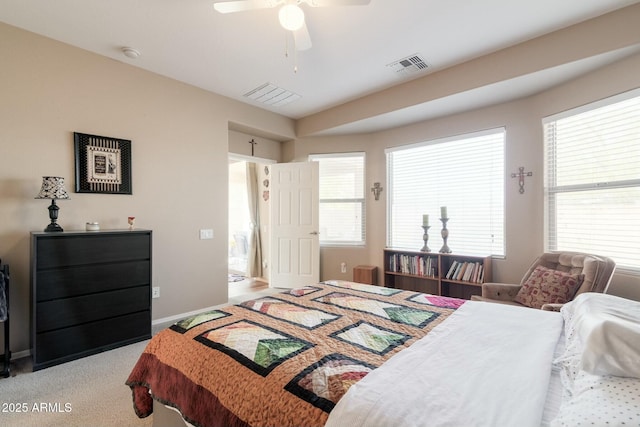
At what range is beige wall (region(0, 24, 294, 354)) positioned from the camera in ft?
8.09

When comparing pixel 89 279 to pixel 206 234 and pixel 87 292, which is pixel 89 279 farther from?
pixel 206 234

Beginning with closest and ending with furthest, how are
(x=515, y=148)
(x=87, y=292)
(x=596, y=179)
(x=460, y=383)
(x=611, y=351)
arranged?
(x=611, y=351)
(x=460, y=383)
(x=87, y=292)
(x=596, y=179)
(x=515, y=148)

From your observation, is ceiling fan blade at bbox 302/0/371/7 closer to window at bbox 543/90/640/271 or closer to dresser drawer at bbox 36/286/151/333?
window at bbox 543/90/640/271

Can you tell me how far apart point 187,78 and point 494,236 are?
4.04m

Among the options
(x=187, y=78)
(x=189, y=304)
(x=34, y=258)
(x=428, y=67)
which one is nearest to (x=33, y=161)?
(x=34, y=258)

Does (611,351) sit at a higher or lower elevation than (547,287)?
higher

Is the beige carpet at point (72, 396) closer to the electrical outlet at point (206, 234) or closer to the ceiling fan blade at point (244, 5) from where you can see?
the electrical outlet at point (206, 234)

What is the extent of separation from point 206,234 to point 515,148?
12.4 feet

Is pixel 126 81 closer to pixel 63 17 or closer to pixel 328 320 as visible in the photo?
pixel 63 17

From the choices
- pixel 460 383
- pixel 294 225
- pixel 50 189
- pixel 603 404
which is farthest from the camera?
pixel 294 225

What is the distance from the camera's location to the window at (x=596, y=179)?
8.11 feet

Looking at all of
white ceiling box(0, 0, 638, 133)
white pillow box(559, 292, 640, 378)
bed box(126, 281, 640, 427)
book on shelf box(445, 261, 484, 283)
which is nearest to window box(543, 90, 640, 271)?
white ceiling box(0, 0, 638, 133)

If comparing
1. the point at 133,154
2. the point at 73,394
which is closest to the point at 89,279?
the point at 73,394

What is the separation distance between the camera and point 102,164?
9.46ft
